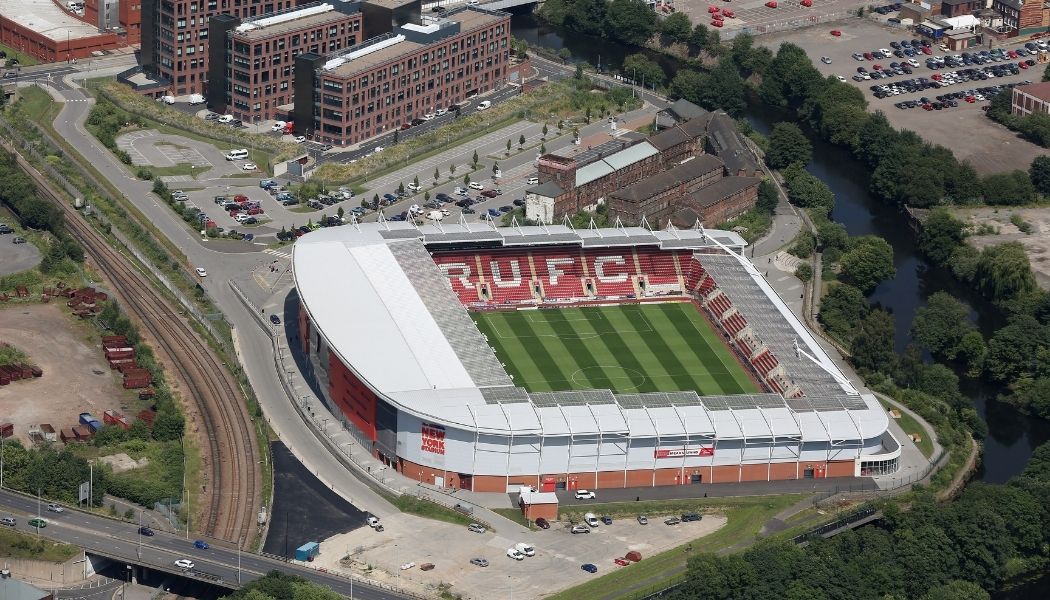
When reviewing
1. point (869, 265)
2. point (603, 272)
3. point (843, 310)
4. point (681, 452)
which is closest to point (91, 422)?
point (681, 452)

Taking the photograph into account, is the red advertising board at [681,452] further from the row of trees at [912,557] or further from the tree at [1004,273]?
the tree at [1004,273]

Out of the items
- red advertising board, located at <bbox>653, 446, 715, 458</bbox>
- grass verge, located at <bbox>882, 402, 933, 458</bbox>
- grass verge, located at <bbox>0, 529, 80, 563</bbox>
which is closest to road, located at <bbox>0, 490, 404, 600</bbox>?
grass verge, located at <bbox>0, 529, 80, 563</bbox>

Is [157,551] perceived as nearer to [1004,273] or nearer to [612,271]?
[612,271]

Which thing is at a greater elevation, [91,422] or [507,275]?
[507,275]

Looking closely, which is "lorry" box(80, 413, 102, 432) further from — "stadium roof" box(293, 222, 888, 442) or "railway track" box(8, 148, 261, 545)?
"stadium roof" box(293, 222, 888, 442)

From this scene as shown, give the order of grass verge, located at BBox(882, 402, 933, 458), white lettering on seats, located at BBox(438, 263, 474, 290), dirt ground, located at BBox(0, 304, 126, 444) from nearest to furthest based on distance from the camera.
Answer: dirt ground, located at BBox(0, 304, 126, 444) < grass verge, located at BBox(882, 402, 933, 458) < white lettering on seats, located at BBox(438, 263, 474, 290)

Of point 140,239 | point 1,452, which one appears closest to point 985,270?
point 140,239

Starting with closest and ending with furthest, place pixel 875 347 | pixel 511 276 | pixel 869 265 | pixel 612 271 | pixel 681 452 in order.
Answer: pixel 681 452 → pixel 875 347 → pixel 511 276 → pixel 612 271 → pixel 869 265
